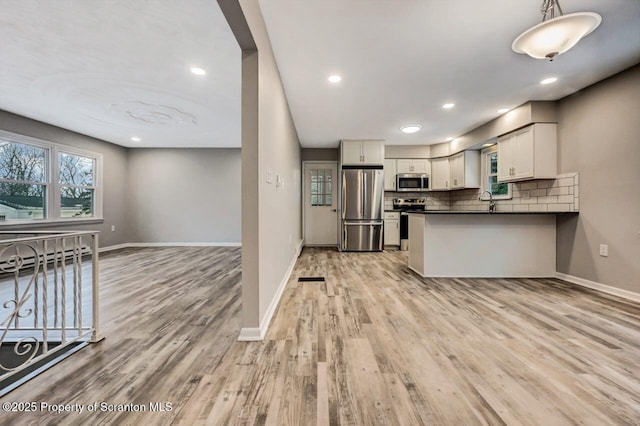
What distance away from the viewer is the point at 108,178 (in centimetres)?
595

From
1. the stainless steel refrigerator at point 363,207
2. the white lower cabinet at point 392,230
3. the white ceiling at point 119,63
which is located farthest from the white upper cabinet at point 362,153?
the white ceiling at point 119,63

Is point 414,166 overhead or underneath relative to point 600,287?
overhead

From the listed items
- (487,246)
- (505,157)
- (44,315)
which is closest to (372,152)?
(505,157)

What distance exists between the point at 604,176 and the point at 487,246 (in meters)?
1.43

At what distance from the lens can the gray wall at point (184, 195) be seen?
6.48 m

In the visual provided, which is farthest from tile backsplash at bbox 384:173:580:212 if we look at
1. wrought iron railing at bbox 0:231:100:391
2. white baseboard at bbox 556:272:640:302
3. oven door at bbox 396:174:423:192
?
wrought iron railing at bbox 0:231:100:391

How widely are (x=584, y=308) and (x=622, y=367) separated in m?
1.16

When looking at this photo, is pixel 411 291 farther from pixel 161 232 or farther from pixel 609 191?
pixel 161 232

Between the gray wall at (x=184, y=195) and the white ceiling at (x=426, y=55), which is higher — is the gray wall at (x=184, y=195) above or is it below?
below

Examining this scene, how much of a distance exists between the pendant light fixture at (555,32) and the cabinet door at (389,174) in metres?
4.26

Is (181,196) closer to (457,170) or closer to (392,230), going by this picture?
(392,230)

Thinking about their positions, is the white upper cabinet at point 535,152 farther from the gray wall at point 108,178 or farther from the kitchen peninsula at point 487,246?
the gray wall at point 108,178

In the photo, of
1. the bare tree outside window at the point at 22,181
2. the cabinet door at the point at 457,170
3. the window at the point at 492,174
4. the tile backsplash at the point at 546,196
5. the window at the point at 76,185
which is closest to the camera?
the tile backsplash at the point at 546,196

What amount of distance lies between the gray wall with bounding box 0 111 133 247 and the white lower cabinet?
20.8 feet
